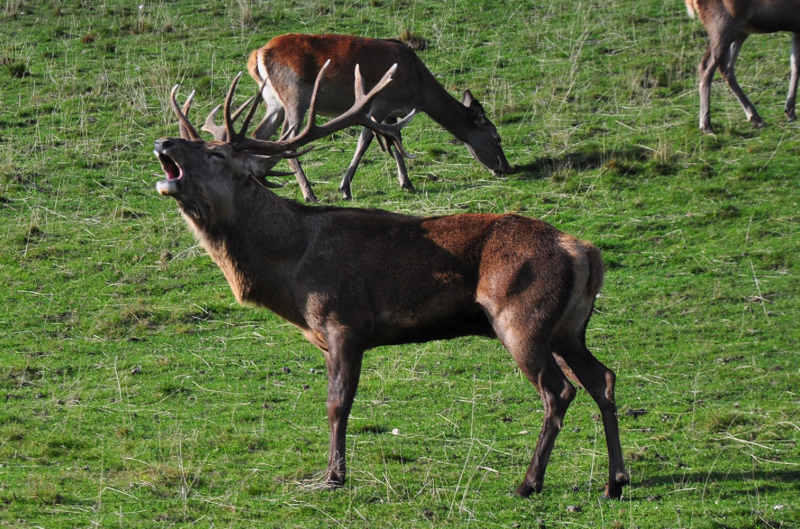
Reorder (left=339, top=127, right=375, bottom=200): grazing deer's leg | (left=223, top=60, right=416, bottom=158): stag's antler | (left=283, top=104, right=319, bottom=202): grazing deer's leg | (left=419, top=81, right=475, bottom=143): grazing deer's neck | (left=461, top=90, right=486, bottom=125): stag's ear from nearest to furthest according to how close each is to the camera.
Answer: (left=223, top=60, right=416, bottom=158): stag's antler < (left=283, top=104, right=319, bottom=202): grazing deer's leg < (left=339, top=127, right=375, bottom=200): grazing deer's leg < (left=461, top=90, right=486, bottom=125): stag's ear < (left=419, top=81, right=475, bottom=143): grazing deer's neck

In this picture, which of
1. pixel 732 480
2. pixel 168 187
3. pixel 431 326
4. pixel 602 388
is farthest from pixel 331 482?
pixel 732 480

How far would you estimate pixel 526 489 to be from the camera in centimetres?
663

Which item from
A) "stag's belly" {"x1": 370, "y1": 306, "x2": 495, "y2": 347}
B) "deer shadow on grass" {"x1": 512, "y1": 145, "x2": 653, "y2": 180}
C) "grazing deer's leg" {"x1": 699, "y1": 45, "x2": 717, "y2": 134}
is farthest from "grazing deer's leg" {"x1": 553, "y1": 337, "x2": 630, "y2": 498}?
"grazing deer's leg" {"x1": 699, "y1": 45, "x2": 717, "y2": 134}

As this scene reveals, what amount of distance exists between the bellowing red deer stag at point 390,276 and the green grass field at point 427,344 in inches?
26.9

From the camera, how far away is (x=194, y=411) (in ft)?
28.2

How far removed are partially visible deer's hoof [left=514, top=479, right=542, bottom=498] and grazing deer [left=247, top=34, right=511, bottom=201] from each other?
6.94 metres

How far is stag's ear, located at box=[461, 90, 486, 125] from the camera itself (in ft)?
46.4

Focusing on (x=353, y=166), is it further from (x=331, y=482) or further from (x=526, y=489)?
(x=526, y=489)

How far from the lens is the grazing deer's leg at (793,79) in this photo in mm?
14484

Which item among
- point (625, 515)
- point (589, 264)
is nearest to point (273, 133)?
point (589, 264)

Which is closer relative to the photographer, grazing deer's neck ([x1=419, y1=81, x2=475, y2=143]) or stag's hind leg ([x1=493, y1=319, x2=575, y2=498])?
stag's hind leg ([x1=493, y1=319, x2=575, y2=498])

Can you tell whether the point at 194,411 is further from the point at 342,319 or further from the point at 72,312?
the point at 72,312

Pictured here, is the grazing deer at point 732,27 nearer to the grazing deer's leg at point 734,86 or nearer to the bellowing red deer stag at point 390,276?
the grazing deer's leg at point 734,86

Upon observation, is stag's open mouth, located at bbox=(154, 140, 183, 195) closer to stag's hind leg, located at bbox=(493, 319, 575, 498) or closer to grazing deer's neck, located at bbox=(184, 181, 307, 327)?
grazing deer's neck, located at bbox=(184, 181, 307, 327)
